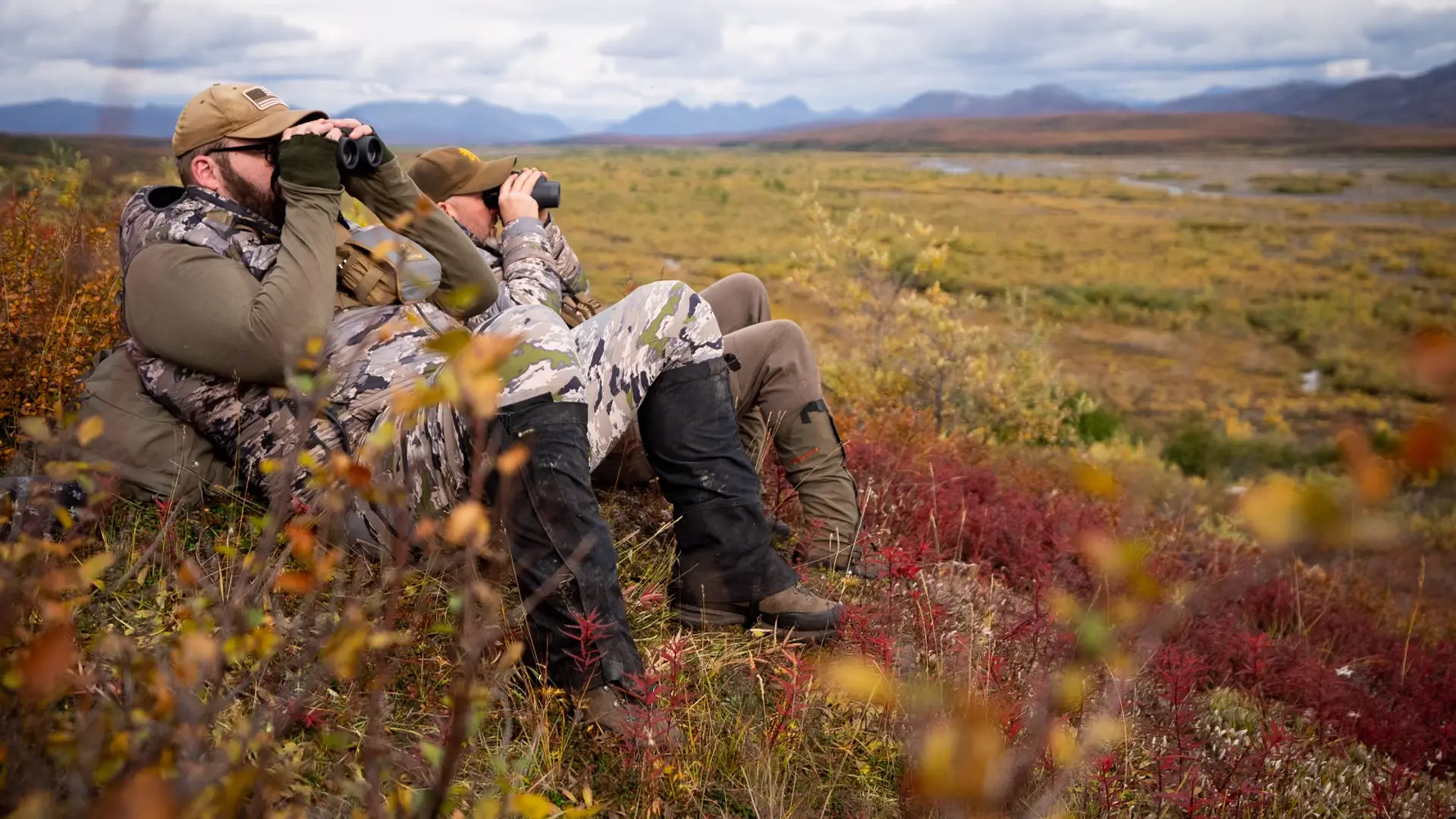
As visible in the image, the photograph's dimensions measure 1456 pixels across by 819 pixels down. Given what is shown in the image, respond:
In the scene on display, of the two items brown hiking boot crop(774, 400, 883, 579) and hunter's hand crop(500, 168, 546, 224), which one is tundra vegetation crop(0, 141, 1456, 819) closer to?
brown hiking boot crop(774, 400, 883, 579)

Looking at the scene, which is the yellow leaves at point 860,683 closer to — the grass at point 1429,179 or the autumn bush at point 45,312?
the autumn bush at point 45,312

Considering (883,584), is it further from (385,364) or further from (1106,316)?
(1106,316)

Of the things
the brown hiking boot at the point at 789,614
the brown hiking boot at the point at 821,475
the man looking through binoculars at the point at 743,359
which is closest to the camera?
the brown hiking boot at the point at 789,614

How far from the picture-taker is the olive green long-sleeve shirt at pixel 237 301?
231 centimetres

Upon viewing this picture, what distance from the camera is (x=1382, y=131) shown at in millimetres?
137875

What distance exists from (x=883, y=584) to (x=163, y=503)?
2082 millimetres

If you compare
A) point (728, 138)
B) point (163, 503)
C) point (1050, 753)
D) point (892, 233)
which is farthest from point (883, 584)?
point (728, 138)

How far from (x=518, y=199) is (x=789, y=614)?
1725 mm

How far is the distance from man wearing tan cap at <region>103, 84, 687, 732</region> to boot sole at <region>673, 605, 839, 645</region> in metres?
0.47

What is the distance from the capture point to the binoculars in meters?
3.34

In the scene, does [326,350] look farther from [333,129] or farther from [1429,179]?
[1429,179]

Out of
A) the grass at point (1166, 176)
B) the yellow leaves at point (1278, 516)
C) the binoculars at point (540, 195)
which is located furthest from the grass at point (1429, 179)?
the yellow leaves at point (1278, 516)

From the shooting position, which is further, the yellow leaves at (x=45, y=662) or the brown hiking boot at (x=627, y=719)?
the brown hiking boot at (x=627, y=719)

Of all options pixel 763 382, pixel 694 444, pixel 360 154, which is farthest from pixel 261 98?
pixel 763 382
